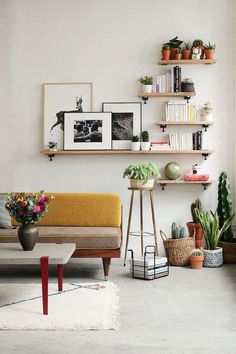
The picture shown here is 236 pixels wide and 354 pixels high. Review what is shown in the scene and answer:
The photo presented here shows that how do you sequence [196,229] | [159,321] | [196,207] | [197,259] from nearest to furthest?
[159,321]
[197,259]
[196,229]
[196,207]

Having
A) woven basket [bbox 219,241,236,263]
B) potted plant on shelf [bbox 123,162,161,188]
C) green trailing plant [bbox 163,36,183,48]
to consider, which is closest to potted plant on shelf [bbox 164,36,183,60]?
green trailing plant [bbox 163,36,183,48]

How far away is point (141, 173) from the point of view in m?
5.77

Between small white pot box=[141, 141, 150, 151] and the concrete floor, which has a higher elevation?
small white pot box=[141, 141, 150, 151]

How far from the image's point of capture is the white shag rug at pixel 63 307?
11.7ft

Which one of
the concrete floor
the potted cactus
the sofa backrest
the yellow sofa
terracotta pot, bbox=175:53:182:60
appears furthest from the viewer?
terracotta pot, bbox=175:53:182:60

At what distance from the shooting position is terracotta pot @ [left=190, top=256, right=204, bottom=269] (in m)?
5.67

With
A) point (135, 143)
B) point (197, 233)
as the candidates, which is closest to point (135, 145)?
point (135, 143)

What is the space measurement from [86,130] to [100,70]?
28.2 inches

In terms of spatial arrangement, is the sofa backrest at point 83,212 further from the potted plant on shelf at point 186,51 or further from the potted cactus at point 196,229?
the potted plant on shelf at point 186,51

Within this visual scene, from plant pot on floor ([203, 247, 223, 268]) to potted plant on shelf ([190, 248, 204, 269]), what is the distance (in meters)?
0.10

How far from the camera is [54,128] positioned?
251 inches

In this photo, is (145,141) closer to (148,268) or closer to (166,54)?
(166,54)

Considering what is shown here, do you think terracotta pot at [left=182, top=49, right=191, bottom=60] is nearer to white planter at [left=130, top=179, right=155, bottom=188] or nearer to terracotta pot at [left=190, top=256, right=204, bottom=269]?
white planter at [left=130, top=179, right=155, bottom=188]

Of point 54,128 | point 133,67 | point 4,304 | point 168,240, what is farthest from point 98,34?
point 4,304
